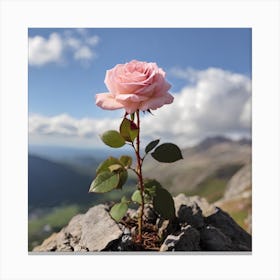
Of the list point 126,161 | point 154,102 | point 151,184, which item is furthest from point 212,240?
point 154,102

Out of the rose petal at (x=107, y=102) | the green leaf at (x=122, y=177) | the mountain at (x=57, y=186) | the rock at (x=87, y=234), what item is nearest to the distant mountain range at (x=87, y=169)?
the mountain at (x=57, y=186)

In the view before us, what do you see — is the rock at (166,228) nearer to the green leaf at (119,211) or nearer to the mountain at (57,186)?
the green leaf at (119,211)

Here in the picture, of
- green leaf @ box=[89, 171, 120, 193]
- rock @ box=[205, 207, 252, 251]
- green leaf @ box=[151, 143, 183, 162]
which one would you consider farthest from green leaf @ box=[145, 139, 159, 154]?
rock @ box=[205, 207, 252, 251]

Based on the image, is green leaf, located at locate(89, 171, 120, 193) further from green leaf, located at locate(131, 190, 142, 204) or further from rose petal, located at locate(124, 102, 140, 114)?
rose petal, located at locate(124, 102, 140, 114)

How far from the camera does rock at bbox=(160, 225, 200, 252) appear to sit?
131cm

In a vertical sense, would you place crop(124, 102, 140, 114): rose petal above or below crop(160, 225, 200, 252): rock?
above

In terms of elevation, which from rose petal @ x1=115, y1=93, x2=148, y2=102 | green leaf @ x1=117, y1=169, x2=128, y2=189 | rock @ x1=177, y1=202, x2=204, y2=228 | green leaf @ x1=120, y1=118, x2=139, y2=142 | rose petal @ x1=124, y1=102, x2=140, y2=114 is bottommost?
rock @ x1=177, y1=202, x2=204, y2=228

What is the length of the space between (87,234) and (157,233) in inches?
9.2

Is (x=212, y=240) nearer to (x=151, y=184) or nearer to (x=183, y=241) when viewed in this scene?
(x=183, y=241)

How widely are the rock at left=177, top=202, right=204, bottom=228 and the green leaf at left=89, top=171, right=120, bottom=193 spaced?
0.25 m

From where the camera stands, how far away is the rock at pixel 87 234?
1.39 meters
